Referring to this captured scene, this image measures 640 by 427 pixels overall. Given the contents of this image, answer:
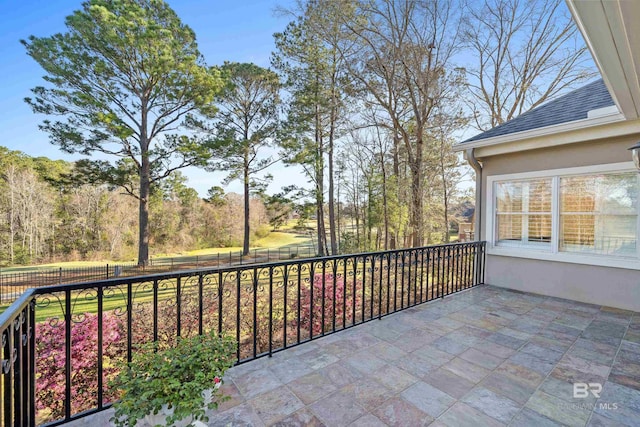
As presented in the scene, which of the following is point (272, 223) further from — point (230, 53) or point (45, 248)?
point (45, 248)

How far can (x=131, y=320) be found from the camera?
1832 mm

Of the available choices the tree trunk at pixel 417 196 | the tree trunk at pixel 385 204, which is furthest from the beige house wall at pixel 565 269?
the tree trunk at pixel 385 204

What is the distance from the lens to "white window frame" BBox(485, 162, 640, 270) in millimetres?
3696

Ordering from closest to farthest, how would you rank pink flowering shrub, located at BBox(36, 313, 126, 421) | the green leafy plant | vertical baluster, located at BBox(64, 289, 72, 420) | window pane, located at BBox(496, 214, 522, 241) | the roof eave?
the green leafy plant < vertical baluster, located at BBox(64, 289, 72, 420) < pink flowering shrub, located at BBox(36, 313, 126, 421) < the roof eave < window pane, located at BBox(496, 214, 522, 241)

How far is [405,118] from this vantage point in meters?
10.5

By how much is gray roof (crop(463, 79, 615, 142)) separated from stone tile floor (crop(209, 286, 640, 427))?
9.37ft

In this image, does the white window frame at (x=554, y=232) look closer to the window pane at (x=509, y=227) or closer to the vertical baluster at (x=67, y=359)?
the window pane at (x=509, y=227)

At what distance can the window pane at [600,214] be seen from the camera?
375 centimetres

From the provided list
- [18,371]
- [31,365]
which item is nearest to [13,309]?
[18,371]

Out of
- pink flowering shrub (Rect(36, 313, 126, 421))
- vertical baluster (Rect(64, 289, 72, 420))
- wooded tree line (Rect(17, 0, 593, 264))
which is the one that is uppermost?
wooded tree line (Rect(17, 0, 593, 264))

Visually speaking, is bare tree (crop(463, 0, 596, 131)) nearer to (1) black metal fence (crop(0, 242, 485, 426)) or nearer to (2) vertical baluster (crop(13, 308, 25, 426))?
(1) black metal fence (crop(0, 242, 485, 426))

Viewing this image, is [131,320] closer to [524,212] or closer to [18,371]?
[18,371]

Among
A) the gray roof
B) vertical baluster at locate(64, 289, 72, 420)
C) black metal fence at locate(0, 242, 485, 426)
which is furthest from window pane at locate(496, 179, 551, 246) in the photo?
vertical baluster at locate(64, 289, 72, 420)

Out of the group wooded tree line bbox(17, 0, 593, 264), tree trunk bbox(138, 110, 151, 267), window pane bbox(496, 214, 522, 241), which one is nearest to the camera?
window pane bbox(496, 214, 522, 241)
